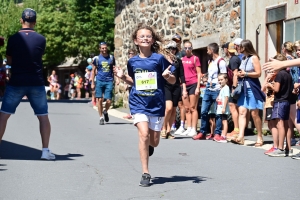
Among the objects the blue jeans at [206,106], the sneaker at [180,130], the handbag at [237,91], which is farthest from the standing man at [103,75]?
the handbag at [237,91]

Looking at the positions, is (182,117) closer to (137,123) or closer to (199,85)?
(199,85)

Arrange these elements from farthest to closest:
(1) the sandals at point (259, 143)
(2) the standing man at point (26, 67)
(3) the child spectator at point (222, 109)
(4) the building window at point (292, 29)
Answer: (4) the building window at point (292, 29) < (3) the child spectator at point (222, 109) < (1) the sandals at point (259, 143) < (2) the standing man at point (26, 67)

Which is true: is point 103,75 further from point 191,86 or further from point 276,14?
point 276,14

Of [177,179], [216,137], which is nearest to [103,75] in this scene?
[216,137]

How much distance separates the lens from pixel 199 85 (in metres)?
14.3

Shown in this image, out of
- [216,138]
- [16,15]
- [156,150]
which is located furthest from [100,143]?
[16,15]

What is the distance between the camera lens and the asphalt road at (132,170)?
753 centimetres

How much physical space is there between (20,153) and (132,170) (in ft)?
7.28

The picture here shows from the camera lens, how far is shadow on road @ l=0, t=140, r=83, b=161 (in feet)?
33.3

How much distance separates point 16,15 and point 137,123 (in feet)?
196

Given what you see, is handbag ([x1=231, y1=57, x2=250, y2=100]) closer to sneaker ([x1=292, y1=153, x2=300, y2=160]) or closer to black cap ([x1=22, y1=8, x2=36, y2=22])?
sneaker ([x1=292, y1=153, x2=300, y2=160])

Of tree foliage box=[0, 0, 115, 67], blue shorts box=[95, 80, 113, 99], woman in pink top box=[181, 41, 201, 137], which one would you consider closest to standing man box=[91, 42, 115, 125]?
blue shorts box=[95, 80, 113, 99]

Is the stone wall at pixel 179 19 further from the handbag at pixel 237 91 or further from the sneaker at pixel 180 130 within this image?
the handbag at pixel 237 91

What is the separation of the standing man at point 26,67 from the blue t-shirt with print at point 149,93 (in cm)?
198
